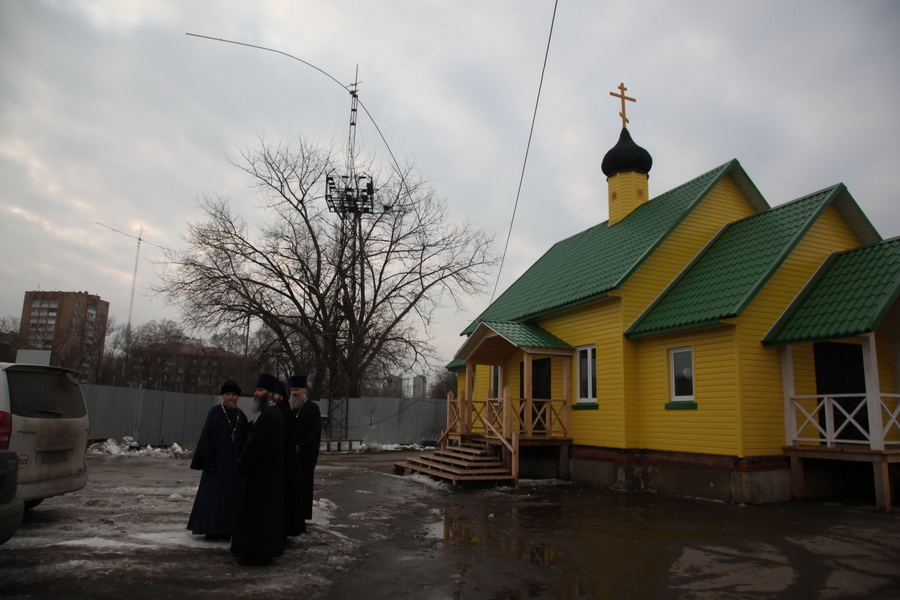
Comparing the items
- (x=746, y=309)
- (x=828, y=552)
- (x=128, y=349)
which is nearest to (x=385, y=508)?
(x=828, y=552)

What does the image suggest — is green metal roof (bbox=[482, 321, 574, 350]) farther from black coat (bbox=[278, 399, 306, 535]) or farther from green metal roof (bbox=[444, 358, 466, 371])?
black coat (bbox=[278, 399, 306, 535])

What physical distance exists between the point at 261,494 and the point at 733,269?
1036cm

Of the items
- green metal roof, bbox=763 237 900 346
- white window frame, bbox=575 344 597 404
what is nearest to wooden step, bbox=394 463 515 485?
white window frame, bbox=575 344 597 404

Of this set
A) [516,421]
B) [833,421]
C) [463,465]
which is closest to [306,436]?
[463,465]

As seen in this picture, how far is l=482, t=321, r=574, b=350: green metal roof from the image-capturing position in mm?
14109

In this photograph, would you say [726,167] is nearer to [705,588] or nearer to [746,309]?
[746,309]

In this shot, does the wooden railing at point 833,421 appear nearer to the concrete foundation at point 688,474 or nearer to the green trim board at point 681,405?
the concrete foundation at point 688,474

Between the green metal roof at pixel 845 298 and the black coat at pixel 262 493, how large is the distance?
9.04 m

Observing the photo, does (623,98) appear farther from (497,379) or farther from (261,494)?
(261,494)

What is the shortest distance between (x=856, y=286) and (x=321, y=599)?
10.5 meters

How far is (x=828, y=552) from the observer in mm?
7016

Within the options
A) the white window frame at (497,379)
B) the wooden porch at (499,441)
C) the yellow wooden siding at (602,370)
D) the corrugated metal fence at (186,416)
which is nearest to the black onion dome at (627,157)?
the yellow wooden siding at (602,370)

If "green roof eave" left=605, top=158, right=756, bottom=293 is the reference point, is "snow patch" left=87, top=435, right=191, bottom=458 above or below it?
below

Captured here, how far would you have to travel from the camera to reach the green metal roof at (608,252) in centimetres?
1395
